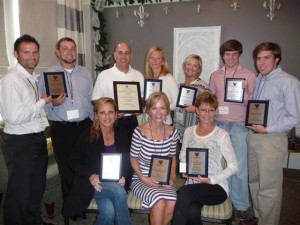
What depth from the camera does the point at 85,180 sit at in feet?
7.64

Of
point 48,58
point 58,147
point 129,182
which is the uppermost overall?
point 48,58

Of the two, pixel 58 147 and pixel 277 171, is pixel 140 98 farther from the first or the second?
pixel 277 171

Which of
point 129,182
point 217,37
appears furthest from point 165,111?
point 217,37

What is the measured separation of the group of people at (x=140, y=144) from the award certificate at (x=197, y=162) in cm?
5

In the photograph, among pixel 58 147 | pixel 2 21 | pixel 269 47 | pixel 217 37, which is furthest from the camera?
pixel 217 37

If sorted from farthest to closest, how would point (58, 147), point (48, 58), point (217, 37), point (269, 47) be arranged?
point (217, 37) → point (48, 58) → point (58, 147) → point (269, 47)

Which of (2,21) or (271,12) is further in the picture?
(271,12)

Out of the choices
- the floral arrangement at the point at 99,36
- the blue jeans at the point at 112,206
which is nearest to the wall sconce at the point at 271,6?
the floral arrangement at the point at 99,36

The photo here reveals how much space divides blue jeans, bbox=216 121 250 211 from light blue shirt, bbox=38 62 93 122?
4.51 ft

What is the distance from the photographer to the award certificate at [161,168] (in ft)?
7.50

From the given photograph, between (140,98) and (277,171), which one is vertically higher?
(140,98)

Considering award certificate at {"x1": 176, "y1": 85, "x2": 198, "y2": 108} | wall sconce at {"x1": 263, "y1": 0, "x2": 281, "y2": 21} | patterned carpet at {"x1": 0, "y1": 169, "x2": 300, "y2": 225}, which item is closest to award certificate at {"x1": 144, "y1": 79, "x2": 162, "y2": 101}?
award certificate at {"x1": 176, "y1": 85, "x2": 198, "y2": 108}

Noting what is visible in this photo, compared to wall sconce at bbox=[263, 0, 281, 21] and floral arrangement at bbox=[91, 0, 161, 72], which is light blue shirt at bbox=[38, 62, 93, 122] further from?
wall sconce at bbox=[263, 0, 281, 21]

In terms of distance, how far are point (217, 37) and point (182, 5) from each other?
89 centimetres
